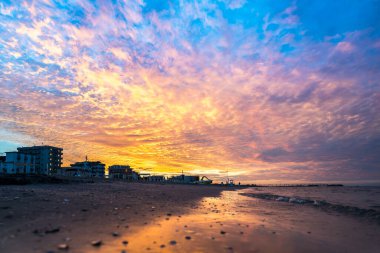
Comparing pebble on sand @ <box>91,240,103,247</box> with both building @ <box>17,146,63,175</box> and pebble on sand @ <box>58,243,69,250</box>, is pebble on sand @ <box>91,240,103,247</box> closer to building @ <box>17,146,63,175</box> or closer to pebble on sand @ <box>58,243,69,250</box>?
pebble on sand @ <box>58,243,69,250</box>

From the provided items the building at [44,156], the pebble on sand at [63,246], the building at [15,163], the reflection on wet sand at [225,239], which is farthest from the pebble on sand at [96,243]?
the building at [44,156]

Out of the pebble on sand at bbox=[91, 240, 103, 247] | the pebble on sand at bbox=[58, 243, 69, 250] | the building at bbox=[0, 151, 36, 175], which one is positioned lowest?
the pebble on sand at bbox=[91, 240, 103, 247]

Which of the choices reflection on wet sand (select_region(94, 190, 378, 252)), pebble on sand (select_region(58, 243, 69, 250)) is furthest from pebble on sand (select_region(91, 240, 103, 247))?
pebble on sand (select_region(58, 243, 69, 250))

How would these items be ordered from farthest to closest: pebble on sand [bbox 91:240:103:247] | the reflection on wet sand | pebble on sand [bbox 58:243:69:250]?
1. the reflection on wet sand
2. pebble on sand [bbox 91:240:103:247]
3. pebble on sand [bbox 58:243:69:250]

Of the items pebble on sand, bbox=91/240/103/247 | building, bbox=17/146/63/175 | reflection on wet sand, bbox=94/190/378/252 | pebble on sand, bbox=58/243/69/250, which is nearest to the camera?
pebble on sand, bbox=58/243/69/250

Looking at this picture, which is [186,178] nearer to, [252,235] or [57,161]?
[57,161]

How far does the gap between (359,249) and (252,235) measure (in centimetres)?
330

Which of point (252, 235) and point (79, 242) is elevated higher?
point (79, 242)

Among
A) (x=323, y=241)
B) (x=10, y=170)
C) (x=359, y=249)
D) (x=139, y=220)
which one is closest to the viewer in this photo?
(x=359, y=249)

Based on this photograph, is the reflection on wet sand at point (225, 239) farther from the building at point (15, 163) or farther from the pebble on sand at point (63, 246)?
the building at point (15, 163)

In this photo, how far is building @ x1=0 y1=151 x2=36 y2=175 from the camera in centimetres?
11269

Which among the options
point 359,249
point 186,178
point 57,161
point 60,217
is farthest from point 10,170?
point 359,249

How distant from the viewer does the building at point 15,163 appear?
370ft

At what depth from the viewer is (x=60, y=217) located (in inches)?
377
